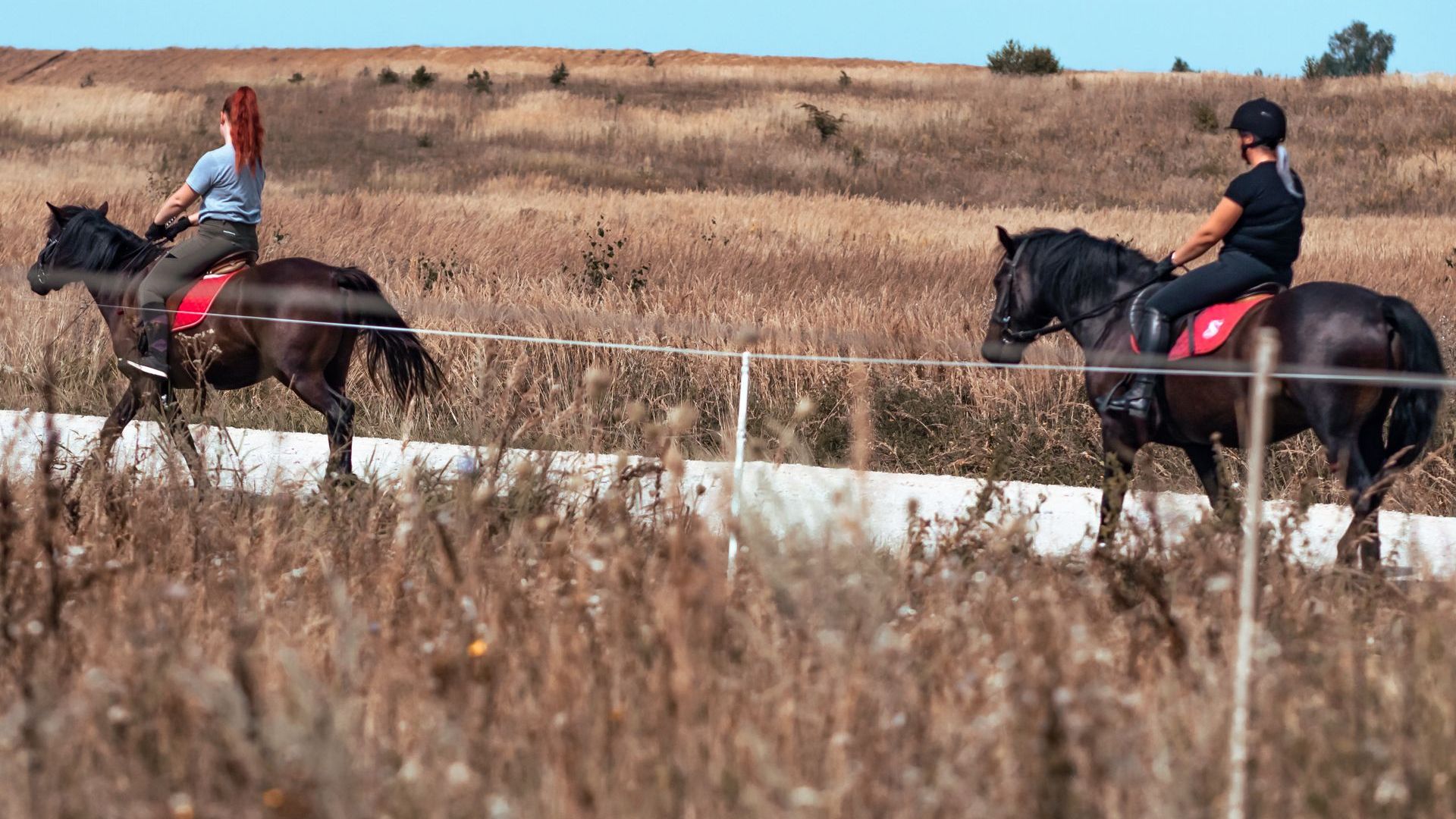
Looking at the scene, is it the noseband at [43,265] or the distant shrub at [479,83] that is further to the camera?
the distant shrub at [479,83]

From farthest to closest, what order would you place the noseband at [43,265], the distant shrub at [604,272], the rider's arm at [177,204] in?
the distant shrub at [604,272] < the noseband at [43,265] < the rider's arm at [177,204]

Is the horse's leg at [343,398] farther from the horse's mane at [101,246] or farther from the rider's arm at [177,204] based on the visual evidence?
the horse's mane at [101,246]

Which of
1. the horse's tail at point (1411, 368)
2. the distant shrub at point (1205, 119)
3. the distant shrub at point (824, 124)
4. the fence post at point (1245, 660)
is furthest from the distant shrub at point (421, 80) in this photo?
the fence post at point (1245, 660)

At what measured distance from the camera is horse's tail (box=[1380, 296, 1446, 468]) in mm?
6324

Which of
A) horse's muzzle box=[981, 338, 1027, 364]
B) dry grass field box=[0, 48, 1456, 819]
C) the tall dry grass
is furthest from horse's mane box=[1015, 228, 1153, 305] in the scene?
the tall dry grass

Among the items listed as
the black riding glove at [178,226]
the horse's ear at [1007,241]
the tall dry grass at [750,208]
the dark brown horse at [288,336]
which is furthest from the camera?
the tall dry grass at [750,208]

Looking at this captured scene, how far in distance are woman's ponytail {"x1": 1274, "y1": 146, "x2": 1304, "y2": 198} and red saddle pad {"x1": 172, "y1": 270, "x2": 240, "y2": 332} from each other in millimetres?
5236

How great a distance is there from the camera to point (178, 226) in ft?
27.9

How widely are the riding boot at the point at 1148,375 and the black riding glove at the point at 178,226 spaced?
197 inches

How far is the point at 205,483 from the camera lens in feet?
20.0

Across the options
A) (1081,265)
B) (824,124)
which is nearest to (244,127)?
(1081,265)

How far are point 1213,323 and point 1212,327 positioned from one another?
0.07ft

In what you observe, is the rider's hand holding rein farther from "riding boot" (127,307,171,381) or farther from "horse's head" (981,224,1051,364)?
"horse's head" (981,224,1051,364)

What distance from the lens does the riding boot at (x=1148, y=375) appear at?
23.6ft
